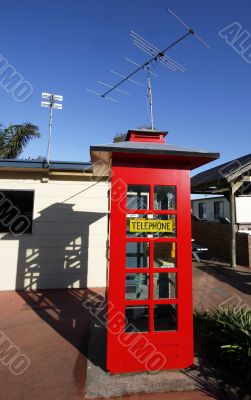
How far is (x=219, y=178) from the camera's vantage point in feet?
36.3

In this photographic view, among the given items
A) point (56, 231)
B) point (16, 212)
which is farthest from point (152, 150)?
point (16, 212)

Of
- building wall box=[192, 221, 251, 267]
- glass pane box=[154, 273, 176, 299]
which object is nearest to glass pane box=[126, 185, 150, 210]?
glass pane box=[154, 273, 176, 299]

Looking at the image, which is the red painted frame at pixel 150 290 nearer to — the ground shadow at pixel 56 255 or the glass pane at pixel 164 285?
the glass pane at pixel 164 285

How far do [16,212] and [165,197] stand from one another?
Answer: 6392mm

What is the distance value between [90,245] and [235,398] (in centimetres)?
533

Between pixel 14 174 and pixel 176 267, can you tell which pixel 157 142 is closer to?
pixel 176 267

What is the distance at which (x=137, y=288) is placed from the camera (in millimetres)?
4551

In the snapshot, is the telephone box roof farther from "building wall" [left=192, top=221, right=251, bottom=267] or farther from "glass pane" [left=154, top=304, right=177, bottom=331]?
"building wall" [left=192, top=221, right=251, bottom=267]

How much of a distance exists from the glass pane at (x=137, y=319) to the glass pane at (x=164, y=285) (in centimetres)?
41

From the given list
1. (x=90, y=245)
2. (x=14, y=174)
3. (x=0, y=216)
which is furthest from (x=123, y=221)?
(x=0, y=216)

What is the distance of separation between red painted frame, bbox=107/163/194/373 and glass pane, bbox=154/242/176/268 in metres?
0.34

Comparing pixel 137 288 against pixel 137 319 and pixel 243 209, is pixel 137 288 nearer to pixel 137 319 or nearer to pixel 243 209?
pixel 137 319

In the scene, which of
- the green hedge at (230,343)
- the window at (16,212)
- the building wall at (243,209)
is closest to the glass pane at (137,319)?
the green hedge at (230,343)

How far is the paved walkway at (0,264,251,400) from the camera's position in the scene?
3291mm
